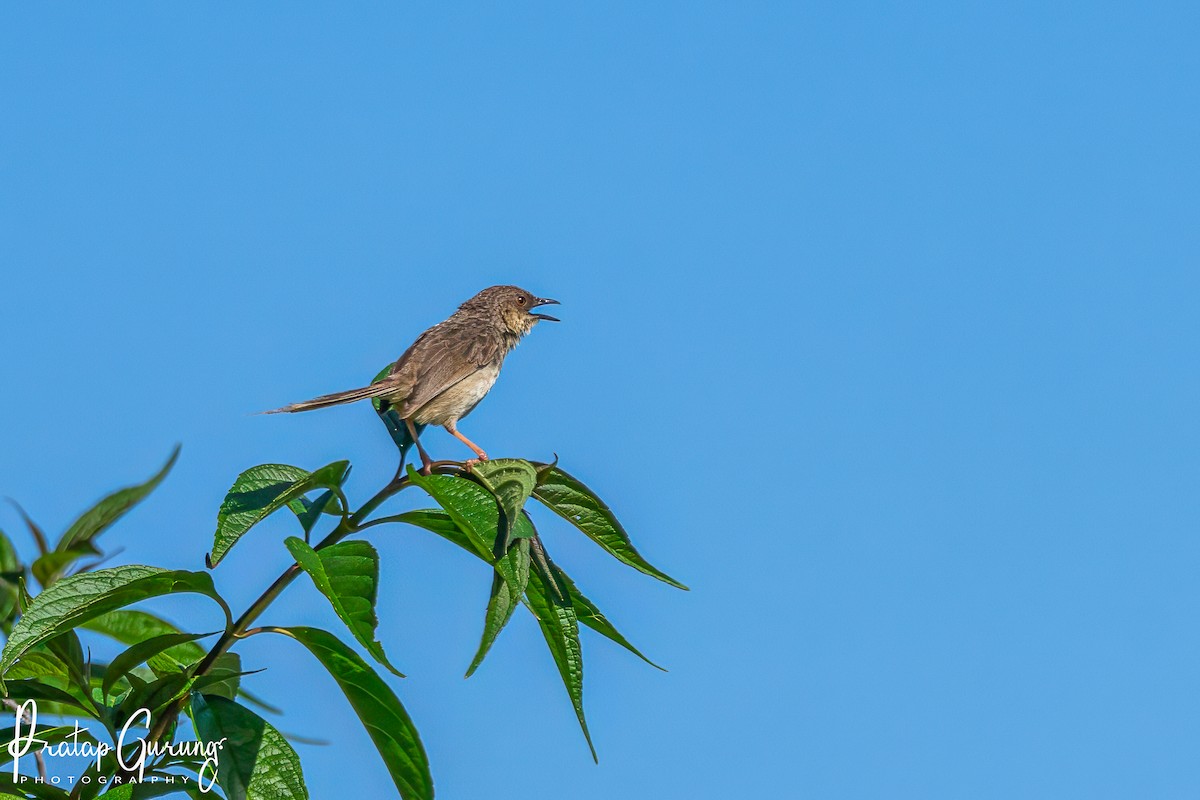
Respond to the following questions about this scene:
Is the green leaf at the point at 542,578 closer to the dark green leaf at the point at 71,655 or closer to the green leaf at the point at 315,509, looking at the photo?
the green leaf at the point at 315,509

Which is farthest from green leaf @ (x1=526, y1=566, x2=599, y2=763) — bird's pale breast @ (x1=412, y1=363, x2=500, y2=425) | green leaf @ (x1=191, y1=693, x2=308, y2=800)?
bird's pale breast @ (x1=412, y1=363, x2=500, y2=425)

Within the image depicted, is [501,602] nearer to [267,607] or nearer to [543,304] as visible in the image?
[267,607]

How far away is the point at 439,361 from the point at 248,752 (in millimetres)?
4278

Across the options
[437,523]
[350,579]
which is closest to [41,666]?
[350,579]

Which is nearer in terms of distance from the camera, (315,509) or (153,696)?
(153,696)

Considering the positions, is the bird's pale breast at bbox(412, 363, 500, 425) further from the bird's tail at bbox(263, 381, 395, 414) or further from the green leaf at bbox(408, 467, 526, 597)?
the green leaf at bbox(408, 467, 526, 597)

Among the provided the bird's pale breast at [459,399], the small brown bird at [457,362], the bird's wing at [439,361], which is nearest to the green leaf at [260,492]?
the small brown bird at [457,362]

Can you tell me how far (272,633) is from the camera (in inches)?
116

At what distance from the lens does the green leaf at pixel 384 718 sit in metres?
2.90

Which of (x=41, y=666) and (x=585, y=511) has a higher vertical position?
(x=585, y=511)

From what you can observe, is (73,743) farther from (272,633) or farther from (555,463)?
(555,463)

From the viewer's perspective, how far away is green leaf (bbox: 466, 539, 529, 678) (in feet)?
8.82

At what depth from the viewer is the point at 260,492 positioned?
2.84 m

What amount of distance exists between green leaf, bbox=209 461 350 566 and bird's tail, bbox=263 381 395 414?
7.53 feet
